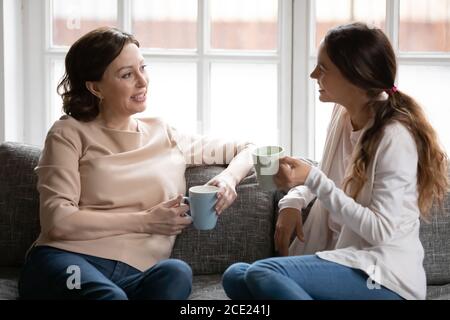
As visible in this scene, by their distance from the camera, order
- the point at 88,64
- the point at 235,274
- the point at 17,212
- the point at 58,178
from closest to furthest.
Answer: the point at 235,274
the point at 58,178
the point at 88,64
the point at 17,212

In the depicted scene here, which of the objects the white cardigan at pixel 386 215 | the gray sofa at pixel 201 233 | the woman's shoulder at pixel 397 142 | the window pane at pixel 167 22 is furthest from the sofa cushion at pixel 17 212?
the woman's shoulder at pixel 397 142

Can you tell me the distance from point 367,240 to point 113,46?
91cm

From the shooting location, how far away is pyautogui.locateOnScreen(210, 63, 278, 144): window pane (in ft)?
9.96

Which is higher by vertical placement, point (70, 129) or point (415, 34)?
point (415, 34)

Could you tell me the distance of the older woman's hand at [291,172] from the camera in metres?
2.01

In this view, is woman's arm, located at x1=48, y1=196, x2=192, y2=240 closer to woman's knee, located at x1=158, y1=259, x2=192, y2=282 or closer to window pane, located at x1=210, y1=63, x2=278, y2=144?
woman's knee, located at x1=158, y1=259, x2=192, y2=282

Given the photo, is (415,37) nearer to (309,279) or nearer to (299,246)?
(299,246)

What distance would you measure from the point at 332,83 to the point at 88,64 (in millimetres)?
710

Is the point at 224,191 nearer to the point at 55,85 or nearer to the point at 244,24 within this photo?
the point at 244,24

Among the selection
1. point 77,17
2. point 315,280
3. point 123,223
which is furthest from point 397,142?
point 77,17

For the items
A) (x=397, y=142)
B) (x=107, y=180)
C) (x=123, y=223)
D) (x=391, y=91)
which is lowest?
(x=123, y=223)

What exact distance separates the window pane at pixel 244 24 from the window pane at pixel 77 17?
0.40 meters

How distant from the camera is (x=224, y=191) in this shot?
7.25 feet
